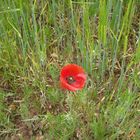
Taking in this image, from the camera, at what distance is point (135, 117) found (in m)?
1.10

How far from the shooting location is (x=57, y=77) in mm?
1210

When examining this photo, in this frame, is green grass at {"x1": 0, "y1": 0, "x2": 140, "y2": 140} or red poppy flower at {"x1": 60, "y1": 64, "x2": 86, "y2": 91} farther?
green grass at {"x1": 0, "y1": 0, "x2": 140, "y2": 140}

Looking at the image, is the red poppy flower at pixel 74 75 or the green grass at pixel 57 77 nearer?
the red poppy flower at pixel 74 75

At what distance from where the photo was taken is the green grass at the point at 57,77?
3.58ft

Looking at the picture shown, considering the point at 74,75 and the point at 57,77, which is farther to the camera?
the point at 57,77

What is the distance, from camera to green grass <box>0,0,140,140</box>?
109cm

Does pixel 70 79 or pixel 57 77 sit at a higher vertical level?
pixel 70 79

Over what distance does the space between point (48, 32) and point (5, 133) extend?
0.41 m

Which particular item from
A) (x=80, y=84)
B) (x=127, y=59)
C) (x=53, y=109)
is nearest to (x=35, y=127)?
(x=53, y=109)

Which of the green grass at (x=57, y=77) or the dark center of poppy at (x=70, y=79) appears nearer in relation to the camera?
the dark center of poppy at (x=70, y=79)

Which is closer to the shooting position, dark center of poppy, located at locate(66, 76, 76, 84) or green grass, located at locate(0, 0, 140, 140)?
dark center of poppy, located at locate(66, 76, 76, 84)

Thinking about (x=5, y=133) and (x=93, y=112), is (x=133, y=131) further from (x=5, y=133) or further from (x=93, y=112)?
(x=5, y=133)

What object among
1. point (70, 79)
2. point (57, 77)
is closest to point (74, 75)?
point (70, 79)

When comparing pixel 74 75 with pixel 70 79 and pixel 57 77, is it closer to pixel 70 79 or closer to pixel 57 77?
pixel 70 79
